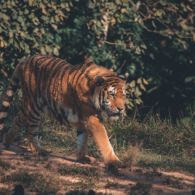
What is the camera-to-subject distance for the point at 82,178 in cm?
721

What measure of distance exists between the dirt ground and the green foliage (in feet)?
8.62

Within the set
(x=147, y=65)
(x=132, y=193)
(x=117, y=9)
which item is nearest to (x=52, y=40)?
(x=117, y=9)

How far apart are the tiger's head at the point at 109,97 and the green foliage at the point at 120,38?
2816 millimetres

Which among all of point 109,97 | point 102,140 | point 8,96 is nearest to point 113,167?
point 102,140

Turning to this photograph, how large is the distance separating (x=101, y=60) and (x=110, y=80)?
3.29 m

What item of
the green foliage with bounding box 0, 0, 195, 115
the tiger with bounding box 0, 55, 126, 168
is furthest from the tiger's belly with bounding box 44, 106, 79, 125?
the green foliage with bounding box 0, 0, 195, 115

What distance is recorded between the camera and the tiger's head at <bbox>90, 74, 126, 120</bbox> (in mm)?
7496

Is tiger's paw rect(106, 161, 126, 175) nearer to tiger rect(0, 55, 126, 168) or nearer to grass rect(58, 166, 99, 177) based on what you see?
tiger rect(0, 55, 126, 168)

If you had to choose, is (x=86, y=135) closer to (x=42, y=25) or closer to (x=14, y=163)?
(x=14, y=163)

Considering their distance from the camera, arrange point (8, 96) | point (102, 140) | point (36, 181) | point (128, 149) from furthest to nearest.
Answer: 1. point (8, 96)
2. point (128, 149)
3. point (102, 140)
4. point (36, 181)

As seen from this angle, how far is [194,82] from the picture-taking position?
38.6 feet

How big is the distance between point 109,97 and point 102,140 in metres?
0.47

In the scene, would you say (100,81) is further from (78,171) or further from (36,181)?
(36,181)

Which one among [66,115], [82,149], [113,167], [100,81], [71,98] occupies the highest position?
[100,81]
